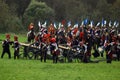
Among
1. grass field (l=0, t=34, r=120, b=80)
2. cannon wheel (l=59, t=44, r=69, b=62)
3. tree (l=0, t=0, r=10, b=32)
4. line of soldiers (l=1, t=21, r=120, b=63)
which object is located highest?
tree (l=0, t=0, r=10, b=32)

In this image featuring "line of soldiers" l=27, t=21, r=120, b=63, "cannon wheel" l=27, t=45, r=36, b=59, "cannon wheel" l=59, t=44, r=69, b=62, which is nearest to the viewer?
"line of soldiers" l=27, t=21, r=120, b=63

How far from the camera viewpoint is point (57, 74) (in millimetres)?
23078

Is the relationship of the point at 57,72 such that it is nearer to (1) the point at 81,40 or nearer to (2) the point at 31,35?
(1) the point at 81,40

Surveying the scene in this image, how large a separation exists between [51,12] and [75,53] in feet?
141

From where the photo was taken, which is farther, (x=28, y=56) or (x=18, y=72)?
(x=28, y=56)

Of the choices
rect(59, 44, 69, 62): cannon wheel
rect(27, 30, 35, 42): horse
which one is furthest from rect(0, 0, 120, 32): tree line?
rect(59, 44, 69, 62): cannon wheel

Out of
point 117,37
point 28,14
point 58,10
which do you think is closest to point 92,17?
point 28,14

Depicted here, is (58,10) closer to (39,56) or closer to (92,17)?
(92,17)

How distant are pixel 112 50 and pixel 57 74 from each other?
945cm

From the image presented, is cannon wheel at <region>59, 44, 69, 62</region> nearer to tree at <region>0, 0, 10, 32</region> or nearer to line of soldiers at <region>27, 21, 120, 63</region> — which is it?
line of soldiers at <region>27, 21, 120, 63</region>

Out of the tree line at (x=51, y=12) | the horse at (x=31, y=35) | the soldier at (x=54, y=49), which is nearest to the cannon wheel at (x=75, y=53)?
the soldier at (x=54, y=49)

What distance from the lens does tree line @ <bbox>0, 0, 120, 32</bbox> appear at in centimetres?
6981

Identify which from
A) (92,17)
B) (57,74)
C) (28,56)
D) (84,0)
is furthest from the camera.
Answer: (84,0)

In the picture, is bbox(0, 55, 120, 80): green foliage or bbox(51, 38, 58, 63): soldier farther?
bbox(51, 38, 58, 63): soldier
